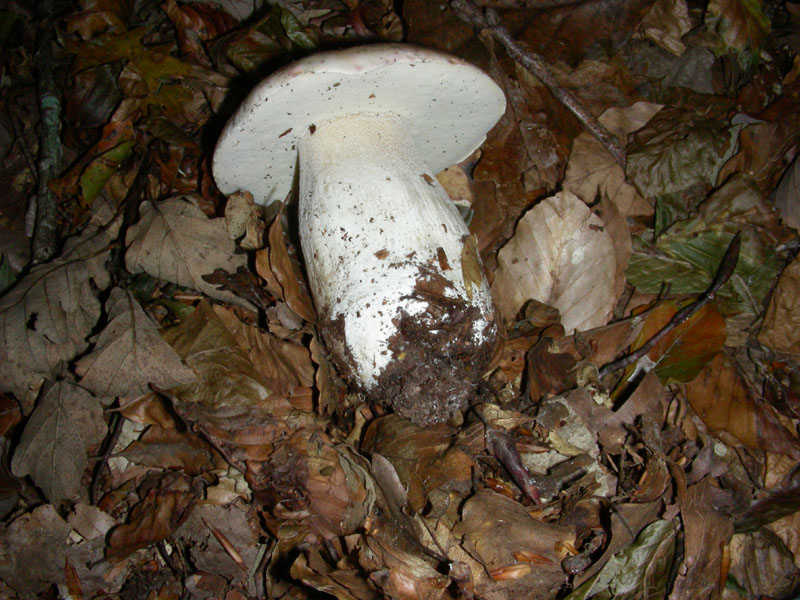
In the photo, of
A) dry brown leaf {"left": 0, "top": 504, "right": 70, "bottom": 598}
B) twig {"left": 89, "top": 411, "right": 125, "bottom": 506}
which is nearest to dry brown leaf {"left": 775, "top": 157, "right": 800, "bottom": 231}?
twig {"left": 89, "top": 411, "right": 125, "bottom": 506}

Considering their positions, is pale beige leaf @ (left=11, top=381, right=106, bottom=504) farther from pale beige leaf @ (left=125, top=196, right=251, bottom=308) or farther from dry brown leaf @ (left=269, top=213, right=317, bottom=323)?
dry brown leaf @ (left=269, top=213, right=317, bottom=323)

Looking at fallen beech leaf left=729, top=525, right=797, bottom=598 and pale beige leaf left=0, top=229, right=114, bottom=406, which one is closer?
fallen beech leaf left=729, top=525, right=797, bottom=598

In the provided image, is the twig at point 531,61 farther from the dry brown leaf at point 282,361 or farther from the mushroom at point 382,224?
the dry brown leaf at point 282,361

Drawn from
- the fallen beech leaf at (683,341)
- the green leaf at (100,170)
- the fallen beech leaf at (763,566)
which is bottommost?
the fallen beech leaf at (763,566)

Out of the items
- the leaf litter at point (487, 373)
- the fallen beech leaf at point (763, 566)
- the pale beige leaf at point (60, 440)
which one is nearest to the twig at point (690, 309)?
the leaf litter at point (487, 373)

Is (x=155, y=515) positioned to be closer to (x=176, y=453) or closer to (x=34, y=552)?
(x=176, y=453)

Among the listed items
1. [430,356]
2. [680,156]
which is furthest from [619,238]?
[430,356]
